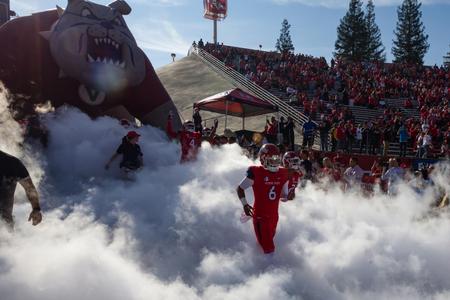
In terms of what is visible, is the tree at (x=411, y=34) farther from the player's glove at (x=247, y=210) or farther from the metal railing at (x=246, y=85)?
the player's glove at (x=247, y=210)

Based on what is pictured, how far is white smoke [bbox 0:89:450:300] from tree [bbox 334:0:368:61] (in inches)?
2025

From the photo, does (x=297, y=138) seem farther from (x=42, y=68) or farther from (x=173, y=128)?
(x=42, y=68)

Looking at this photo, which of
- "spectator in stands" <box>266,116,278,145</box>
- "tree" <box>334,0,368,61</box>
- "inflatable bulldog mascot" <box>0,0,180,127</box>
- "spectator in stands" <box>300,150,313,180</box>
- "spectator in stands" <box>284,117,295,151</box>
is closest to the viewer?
"inflatable bulldog mascot" <box>0,0,180,127</box>

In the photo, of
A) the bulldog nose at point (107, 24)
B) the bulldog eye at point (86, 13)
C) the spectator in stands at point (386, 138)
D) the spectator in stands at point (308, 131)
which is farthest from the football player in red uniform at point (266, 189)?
the spectator in stands at point (386, 138)

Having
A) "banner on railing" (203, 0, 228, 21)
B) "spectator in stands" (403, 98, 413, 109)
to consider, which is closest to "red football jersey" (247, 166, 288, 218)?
"spectator in stands" (403, 98, 413, 109)

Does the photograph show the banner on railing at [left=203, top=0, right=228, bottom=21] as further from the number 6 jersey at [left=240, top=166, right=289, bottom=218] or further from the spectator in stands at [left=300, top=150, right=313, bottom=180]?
the number 6 jersey at [left=240, top=166, right=289, bottom=218]

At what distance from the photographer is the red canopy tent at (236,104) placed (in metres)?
17.0

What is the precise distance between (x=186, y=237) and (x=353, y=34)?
5637 centimetres

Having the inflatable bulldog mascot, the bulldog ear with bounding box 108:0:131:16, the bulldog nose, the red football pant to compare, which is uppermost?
the bulldog ear with bounding box 108:0:131:16

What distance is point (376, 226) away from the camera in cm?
866

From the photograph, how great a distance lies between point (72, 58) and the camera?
36.7 ft

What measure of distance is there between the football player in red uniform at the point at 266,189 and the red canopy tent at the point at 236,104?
1072 cm

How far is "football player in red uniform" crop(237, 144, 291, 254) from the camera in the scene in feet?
20.1

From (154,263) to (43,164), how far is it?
5631 millimetres
